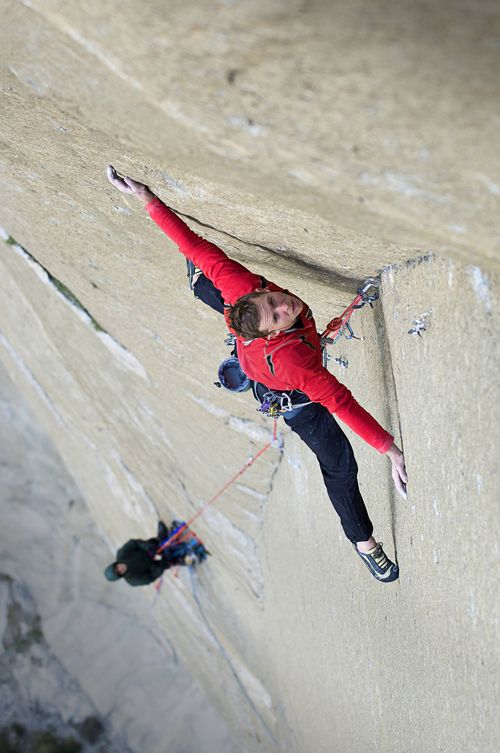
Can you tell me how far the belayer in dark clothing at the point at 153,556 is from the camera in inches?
190

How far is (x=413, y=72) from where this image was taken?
96 centimetres

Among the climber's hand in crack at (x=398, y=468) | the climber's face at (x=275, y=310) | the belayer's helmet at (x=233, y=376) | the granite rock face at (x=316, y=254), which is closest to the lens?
the granite rock face at (x=316, y=254)

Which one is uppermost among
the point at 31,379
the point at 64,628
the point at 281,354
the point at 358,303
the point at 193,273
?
the point at 31,379

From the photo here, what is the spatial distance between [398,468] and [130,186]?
3.58 ft

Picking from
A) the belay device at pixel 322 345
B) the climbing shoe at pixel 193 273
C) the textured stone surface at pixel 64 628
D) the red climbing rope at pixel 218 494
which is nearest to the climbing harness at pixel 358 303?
the belay device at pixel 322 345

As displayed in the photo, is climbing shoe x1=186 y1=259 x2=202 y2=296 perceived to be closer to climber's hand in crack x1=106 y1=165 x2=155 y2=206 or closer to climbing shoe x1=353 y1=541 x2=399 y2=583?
climber's hand in crack x1=106 y1=165 x2=155 y2=206

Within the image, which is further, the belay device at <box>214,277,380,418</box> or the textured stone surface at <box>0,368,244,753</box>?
the textured stone surface at <box>0,368,244,753</box>

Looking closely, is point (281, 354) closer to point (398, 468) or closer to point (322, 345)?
point (322, 345)

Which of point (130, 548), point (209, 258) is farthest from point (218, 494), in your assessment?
point (209, 258)

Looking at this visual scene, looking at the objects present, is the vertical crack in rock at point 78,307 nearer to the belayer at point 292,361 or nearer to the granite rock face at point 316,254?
the granite rock face at point 316,254

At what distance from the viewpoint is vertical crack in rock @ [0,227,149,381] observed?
3.90m

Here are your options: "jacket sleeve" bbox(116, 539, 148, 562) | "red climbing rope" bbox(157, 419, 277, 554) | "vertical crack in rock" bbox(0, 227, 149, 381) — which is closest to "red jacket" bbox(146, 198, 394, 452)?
"red climbing rope" bbox(157, 419, 277, 554)

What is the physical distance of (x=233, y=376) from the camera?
2.20 meters

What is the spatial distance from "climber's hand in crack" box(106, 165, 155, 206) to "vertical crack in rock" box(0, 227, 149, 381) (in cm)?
192
